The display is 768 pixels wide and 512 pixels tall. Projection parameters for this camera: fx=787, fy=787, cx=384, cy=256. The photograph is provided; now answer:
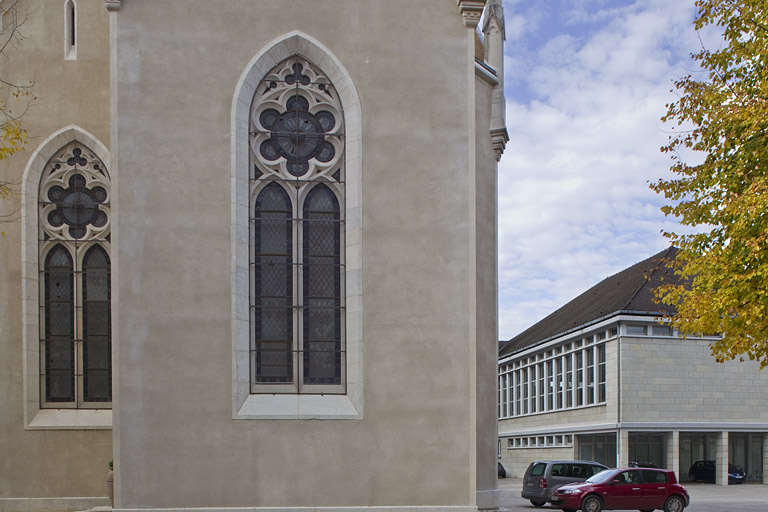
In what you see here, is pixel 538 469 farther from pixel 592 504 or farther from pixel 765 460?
pixel 765 460

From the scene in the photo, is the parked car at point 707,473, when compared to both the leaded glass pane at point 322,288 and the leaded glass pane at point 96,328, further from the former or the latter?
the leaded glass pane at point 96,328

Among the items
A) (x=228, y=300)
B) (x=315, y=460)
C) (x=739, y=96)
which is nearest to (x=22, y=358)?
(x=228, y=300)

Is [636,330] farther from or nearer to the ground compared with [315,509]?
farther from the ground

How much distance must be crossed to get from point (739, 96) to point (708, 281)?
339cm

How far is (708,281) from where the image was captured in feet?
46.8

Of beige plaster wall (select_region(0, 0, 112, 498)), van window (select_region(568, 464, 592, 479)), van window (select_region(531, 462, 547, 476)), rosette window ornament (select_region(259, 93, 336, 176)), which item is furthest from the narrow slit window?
van window (select_region(568, 464, 592, 479))

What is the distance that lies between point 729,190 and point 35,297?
48.3 feet

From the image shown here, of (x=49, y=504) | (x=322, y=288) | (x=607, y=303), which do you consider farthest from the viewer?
(x=607, y=303)

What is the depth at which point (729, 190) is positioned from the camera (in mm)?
14164

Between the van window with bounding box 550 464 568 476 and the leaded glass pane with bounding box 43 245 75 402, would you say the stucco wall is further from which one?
the van window with bounding box 550 464 568 476

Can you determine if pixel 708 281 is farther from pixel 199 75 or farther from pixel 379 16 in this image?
pixel 199 75

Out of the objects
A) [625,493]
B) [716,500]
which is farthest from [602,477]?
[716,500]

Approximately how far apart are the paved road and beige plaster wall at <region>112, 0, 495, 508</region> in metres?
11.0

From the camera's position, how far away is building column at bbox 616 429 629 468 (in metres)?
40.6
